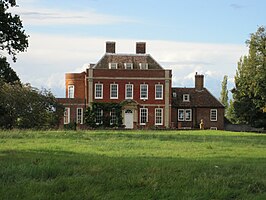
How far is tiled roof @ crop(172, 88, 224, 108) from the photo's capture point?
7075 cm

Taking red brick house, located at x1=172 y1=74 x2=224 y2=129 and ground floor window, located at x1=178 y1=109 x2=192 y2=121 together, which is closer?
red brick house, located at x1=172 y1=74 x2=224 y2=129

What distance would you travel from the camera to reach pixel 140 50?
70938mm

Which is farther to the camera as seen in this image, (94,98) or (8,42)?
(94,98)

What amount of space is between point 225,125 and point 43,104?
93.6ft

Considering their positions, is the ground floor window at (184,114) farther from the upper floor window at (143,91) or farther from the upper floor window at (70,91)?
the upper floor window at (70,91)

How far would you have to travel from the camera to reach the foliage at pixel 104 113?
219ft

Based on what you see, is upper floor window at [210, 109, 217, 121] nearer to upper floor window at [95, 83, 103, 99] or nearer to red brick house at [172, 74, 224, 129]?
red brick house at [172, 74, 224, 129]

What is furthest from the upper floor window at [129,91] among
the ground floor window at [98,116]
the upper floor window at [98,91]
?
the ground floor window at [98,116]

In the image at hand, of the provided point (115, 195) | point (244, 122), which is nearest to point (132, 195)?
point (115, 195)

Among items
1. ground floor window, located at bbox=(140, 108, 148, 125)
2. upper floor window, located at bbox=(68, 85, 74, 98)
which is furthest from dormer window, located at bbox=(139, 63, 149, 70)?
upper floor window, located at bbox=(68, 85, 74, 98)

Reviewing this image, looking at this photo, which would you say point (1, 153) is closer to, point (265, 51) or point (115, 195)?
point (115, 195)

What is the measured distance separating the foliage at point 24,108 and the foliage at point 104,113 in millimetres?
12588

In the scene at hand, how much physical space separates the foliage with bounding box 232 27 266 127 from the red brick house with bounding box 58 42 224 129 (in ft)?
22.3

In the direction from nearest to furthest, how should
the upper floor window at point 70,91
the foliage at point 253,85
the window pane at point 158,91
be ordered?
the foliage at point 253,85 < the window pane at point 158,91 < the upper floor window at point 70,91
